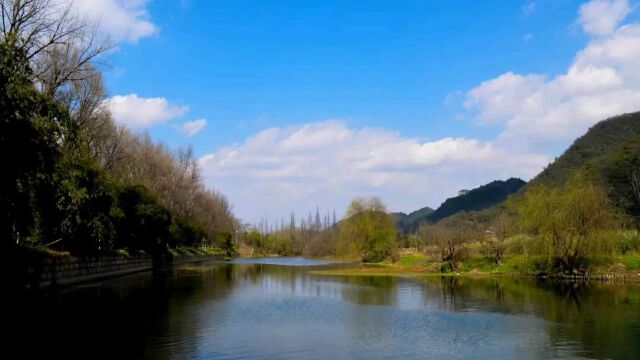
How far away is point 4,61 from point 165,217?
45.6 metres

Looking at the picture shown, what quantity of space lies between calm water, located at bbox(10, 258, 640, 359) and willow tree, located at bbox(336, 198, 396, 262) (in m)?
36.1

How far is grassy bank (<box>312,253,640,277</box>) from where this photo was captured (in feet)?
139

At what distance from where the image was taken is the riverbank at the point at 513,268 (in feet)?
138

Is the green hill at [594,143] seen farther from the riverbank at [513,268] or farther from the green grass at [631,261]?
the green grass at [631,261]

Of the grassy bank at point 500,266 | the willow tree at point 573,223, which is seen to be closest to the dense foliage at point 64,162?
the grassy bank at point 500,266

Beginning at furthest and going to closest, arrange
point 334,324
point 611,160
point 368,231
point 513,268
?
point 611,160 → point 368,231 → point 513,268 → point 334,324

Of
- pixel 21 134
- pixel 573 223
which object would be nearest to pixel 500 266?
pixel 573 223

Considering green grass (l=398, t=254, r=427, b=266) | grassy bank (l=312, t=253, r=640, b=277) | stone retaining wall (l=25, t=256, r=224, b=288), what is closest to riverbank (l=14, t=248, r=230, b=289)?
stone retaining wall (l=25, t=256, r=224, b=288)

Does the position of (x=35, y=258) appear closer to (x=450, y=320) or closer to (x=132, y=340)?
(x=132, y=340)

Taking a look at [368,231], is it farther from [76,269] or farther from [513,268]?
[76,269]

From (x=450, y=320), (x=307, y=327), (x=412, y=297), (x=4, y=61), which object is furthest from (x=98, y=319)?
(x=412, y=297)

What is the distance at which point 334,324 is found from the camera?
20.9m

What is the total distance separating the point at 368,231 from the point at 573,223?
112 feet

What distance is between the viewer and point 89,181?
126ft
